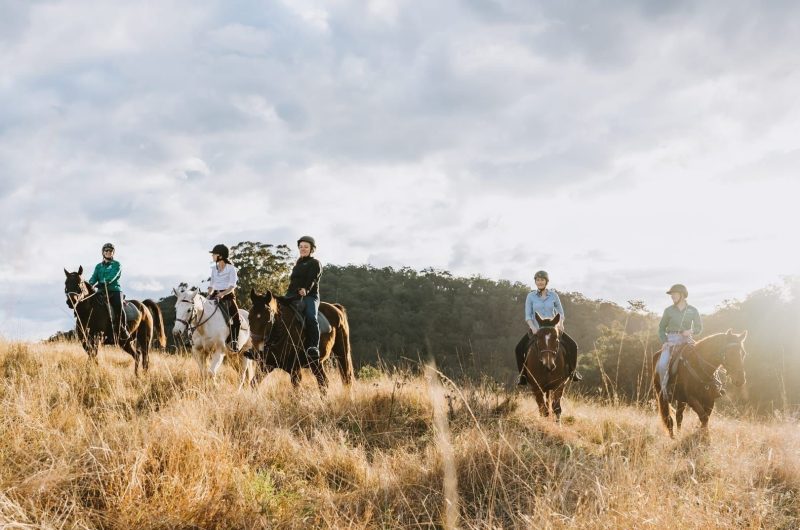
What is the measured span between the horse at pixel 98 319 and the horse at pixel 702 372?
9.96 m

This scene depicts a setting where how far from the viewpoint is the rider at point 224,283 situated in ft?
32.4

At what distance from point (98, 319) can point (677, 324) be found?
37.6 ft

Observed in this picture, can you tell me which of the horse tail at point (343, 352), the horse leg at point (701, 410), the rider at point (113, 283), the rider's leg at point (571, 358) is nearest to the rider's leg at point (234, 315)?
the horse tail at point (343, 352)

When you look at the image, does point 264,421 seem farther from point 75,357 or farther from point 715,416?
point 715,416

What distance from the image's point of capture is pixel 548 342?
29.1ft

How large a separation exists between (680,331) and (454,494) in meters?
6.84

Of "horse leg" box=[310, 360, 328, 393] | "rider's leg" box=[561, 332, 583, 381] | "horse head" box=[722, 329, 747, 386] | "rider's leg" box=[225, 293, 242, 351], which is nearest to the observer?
"horse head" box=[722, 329, 747, 386]

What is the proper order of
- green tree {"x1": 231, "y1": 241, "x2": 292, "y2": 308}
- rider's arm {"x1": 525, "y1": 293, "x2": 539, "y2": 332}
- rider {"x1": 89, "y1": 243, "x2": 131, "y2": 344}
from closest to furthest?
rider's arm {"x1": 525, "y1": 293, "x2": 539, "y2": 332} → rider {"x1": 89, "y1": 243, "x2": 131, "y2": 344} → green tree {"x1": 231, "y1": 241, "x2": 292, "y2": 308}

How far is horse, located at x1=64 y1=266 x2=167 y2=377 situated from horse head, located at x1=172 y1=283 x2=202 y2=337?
1706 millimetres

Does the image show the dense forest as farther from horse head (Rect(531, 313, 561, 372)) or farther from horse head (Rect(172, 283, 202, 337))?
horse head (Rect(172, 283, 202, 337))

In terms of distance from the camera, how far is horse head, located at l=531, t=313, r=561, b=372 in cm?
881

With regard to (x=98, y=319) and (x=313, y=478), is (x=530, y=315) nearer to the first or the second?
(x=313, y=478)

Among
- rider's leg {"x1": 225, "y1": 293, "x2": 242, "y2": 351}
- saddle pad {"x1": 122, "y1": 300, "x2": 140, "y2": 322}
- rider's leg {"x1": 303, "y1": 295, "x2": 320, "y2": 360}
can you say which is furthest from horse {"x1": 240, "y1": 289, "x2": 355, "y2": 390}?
saddle pad {"x1": 122, "y1": 300, "x2": 140, "y2": 322}

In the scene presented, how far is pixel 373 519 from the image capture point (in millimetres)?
4082
